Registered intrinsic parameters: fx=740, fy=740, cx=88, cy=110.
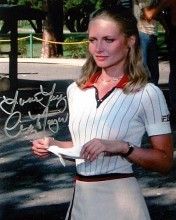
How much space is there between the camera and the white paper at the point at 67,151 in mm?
2229

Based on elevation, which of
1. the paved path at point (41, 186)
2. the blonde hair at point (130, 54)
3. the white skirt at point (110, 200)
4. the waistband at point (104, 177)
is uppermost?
the blonde hair at point (130, 54)

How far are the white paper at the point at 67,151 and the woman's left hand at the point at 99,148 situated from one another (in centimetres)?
5

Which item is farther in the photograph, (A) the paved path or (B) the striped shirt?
(A) the paved path

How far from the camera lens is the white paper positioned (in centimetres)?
223

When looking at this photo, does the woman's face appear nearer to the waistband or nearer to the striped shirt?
the striped shirt

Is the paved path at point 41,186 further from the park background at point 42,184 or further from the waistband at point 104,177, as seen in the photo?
the waistband at point 104,177

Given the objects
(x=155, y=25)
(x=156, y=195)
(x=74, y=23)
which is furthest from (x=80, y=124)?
(x=74, y=23)

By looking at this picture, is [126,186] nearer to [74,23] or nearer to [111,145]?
[111,145]

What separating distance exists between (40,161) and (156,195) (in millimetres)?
1376

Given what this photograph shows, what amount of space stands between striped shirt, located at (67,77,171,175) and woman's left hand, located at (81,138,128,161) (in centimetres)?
7
